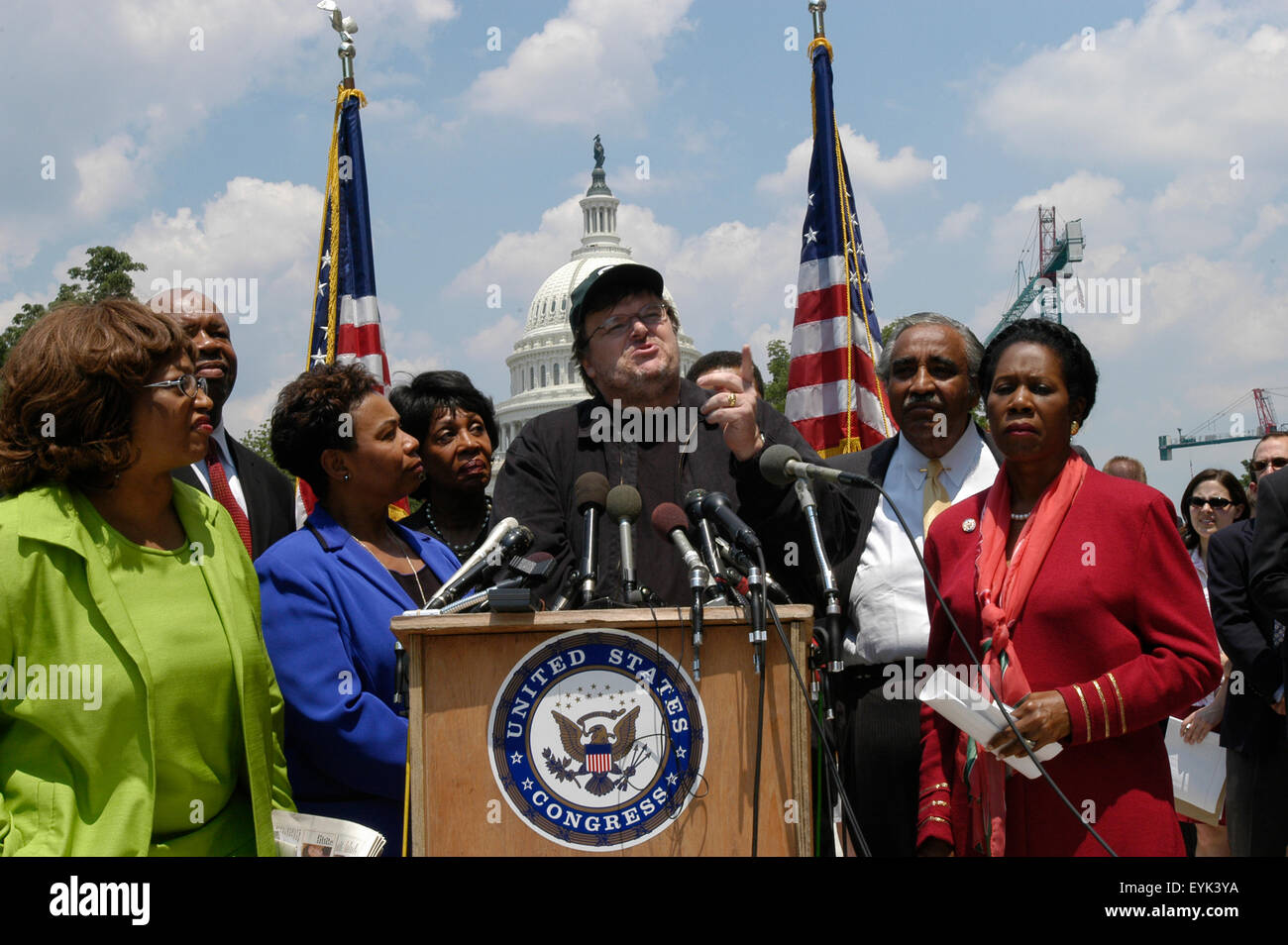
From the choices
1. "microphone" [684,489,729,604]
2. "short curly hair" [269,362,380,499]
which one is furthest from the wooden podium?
"short curly hair" [269,362,380,499]

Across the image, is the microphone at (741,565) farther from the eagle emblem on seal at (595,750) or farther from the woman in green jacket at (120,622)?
the woman in green jacket at (120,622)

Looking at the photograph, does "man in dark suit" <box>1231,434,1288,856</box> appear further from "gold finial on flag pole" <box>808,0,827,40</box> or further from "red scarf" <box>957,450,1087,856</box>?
"gold finial on flag pole" <box>808,0,827,40</box>

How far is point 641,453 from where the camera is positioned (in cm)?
399

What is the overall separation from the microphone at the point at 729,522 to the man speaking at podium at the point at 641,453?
560mm

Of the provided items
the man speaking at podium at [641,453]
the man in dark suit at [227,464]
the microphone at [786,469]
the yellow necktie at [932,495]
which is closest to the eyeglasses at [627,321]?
the man speaking at podium at [641,453]

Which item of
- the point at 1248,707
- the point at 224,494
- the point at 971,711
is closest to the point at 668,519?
the point at 971,711

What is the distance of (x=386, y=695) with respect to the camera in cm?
385

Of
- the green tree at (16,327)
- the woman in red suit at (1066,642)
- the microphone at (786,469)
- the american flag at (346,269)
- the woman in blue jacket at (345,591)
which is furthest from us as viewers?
the green tree at (16,327)

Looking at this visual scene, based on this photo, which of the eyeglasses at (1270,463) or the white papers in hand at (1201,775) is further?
the eyeglasses at (1270,463)

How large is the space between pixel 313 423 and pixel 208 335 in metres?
1.27

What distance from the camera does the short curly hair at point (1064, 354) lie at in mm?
3431

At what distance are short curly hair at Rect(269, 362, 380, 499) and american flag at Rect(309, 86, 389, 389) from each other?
4826 millimetres

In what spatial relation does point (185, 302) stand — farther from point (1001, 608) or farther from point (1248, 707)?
point (1248, 707)
